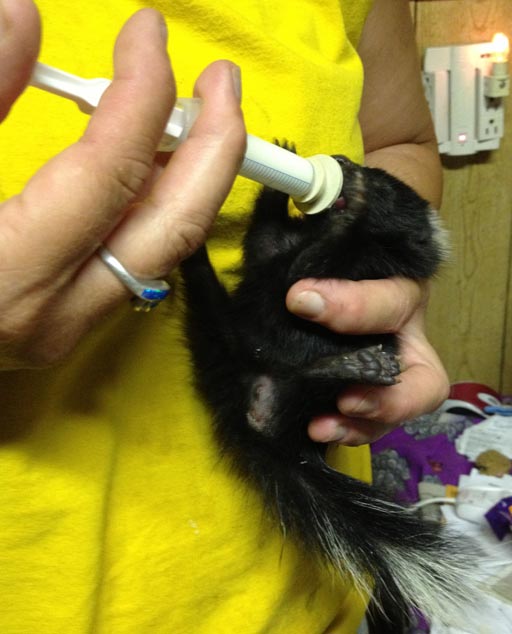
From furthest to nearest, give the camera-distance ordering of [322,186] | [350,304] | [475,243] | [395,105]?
[475,243] < [395,105] < [350,304] < [322,186]

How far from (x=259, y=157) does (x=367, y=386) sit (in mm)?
340

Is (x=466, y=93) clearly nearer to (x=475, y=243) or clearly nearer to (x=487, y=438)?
(x=475, y=243)

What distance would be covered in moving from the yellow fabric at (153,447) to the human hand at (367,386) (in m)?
0.12

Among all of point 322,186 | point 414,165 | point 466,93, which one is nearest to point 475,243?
point 466,93

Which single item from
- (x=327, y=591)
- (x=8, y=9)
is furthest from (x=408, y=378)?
(x=8, y=9)

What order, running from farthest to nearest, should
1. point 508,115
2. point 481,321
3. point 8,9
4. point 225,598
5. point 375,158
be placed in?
point 481,321 < point 508,115 < point 375,158 < point 225,598 < point 8,9

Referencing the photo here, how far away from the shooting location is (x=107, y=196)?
365 millimetres

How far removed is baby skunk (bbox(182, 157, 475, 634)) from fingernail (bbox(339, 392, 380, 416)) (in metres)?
0.02

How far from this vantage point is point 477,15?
1.55 m

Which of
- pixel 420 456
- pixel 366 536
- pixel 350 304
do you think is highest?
pixel 350 304

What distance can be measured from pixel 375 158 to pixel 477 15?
0.77 m

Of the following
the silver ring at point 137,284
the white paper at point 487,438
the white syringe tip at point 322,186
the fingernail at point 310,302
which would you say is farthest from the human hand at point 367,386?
the white paper at point 487,438

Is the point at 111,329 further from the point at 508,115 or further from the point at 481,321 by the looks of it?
the point at 481,321

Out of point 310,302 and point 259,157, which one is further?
point 310,302
